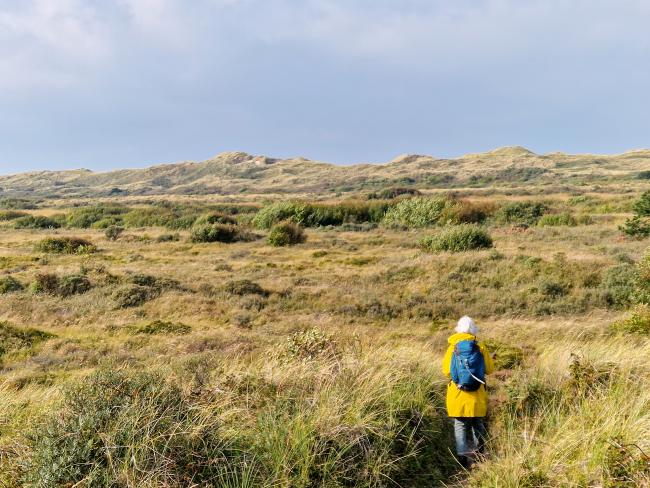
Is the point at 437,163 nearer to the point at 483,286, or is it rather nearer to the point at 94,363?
the point at 483,286

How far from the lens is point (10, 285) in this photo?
1814cm

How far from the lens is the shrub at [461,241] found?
24.8m

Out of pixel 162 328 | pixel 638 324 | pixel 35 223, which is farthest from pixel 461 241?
pixel 35 223

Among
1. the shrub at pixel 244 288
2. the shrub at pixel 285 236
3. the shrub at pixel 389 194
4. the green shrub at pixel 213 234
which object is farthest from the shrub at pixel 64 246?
the shrub at pixel 389 194

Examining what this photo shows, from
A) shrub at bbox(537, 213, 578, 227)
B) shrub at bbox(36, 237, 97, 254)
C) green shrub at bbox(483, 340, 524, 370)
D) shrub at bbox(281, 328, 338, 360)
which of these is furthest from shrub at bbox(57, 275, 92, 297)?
shrub at bbox(537, 213, 578, 227)

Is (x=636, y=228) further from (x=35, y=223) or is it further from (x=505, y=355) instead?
(x=35, y=223)

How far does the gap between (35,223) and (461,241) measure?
1902 inches

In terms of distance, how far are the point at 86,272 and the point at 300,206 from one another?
90.2 ft

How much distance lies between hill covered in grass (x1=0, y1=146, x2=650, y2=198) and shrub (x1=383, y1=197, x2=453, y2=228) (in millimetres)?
57195

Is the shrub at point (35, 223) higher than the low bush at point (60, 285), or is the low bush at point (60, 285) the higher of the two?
the shrub at point (35, 223)

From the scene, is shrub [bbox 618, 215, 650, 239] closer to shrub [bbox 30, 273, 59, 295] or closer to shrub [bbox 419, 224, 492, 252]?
shrub [bbox 419, 224, 492, 252]

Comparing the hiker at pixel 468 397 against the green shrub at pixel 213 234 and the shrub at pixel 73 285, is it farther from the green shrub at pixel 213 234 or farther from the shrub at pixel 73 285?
the green shrub at pixel 213 234

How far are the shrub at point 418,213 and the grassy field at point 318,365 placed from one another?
43.9 ft

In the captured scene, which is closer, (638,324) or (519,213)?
(638,324)
